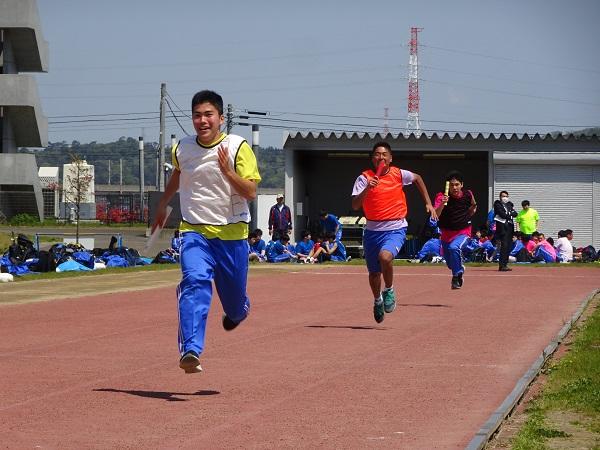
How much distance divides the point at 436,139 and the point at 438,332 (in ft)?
95.7

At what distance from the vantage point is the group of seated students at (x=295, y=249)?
1415 inches

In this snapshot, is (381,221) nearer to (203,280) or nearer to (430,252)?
(203,280)

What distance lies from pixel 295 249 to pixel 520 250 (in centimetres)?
653

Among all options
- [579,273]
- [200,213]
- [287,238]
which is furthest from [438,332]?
[287,238]

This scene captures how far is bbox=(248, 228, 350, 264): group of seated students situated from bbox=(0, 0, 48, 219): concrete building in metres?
23.6

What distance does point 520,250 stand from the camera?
35.9 m

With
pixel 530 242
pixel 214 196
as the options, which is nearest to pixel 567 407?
pixel 214 196

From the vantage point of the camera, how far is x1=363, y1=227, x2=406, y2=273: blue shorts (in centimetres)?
1483

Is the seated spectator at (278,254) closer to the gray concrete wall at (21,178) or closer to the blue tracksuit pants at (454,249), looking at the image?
the blue tracksuit pants at (454,249)

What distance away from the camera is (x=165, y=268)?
102 feet

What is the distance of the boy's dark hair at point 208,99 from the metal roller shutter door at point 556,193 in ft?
107

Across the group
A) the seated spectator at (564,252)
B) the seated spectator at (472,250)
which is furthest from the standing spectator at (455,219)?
the seated spectator at (564,252)

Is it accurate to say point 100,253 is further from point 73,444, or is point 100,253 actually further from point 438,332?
point 73,444

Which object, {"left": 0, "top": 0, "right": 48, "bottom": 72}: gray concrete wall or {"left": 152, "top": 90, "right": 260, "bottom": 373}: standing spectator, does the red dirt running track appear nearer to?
{"left": 152, "top": 90, "right": 260, "bottom": 373}: standing spectator
